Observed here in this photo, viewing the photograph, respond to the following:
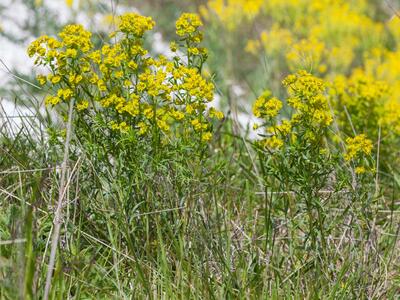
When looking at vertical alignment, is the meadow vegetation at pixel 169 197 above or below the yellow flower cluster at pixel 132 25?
below

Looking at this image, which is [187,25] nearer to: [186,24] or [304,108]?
[186,24]

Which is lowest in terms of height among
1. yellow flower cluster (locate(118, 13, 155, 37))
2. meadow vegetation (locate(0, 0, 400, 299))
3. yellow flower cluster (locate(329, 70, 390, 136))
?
meadow vegetation (locate(0, 0, 400, 299))

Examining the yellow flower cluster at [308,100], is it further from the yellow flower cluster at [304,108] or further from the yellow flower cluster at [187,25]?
the yellow flower cluster at [187,25]

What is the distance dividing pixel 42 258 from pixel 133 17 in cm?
88

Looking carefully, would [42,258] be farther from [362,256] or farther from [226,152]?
[226,152]

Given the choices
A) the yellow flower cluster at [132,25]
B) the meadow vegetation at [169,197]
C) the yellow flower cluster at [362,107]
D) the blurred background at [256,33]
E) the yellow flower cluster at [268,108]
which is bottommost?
the meadow vegetation at [169,197]

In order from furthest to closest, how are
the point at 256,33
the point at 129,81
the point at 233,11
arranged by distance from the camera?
the point at 233,11 < the point at 256,33 < the point at 129,81

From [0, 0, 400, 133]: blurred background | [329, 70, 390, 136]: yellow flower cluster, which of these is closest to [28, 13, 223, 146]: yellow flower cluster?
[329, 70, 390, 136]: yellow flower cluster

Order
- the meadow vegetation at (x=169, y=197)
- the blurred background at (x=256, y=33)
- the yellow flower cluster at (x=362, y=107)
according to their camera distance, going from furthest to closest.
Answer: the blurred background at (x=256, y=33)
the yellow flower cluster at (x=362, y=107)
the meadow vegetation at (x=169, y=197)

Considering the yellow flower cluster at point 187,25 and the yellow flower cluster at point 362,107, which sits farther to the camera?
the yellow flower cluster at point 362,107

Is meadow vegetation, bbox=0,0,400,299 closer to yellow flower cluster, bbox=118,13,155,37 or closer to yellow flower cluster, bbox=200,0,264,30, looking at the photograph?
yellow flower cluster, bbox=118,13,155,37

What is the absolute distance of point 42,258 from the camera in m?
2.55

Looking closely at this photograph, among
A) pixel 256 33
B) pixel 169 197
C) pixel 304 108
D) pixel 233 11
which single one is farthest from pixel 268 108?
pixel 233 11

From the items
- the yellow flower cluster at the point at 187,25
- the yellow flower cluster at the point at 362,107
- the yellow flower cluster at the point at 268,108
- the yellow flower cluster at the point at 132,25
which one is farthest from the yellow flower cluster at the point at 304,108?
the yellow flower cluster at the point at 362,107
